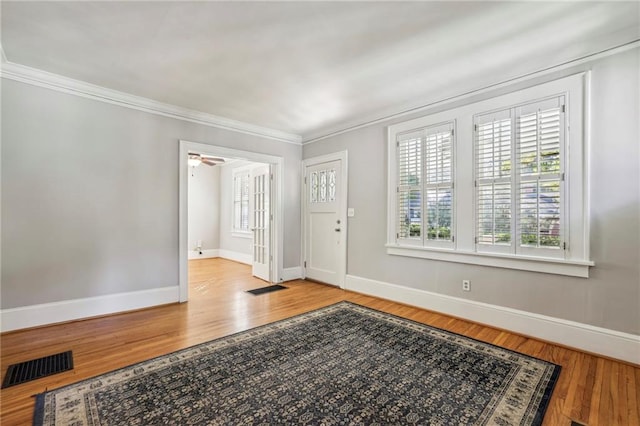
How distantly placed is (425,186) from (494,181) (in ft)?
2.52

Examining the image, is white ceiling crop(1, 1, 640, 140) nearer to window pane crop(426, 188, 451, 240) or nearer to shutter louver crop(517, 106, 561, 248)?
shutter louver crop(517, 106, 561, 248)

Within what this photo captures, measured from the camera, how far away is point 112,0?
1.95 meters

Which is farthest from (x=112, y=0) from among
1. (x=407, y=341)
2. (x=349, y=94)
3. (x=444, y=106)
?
(x=407, y=341)

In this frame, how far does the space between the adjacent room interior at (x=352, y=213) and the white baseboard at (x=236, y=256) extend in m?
2.44

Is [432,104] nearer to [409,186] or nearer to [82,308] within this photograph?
A: [409,186]

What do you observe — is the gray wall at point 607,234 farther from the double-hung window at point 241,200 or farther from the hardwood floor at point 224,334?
the double-hung window at point 241,200

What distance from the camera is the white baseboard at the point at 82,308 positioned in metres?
2.90

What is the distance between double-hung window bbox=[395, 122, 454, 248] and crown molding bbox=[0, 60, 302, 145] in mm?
2320

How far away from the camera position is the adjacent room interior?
1.98 metres

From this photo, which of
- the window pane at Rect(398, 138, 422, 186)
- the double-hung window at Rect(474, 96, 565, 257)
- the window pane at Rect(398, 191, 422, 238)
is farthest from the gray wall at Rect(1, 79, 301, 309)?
the double-hung window at Rect(474, 96, 565, 257)

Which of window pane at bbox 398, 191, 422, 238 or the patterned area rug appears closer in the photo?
the patterned area rug

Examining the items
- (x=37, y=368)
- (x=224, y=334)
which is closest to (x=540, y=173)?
(x=224, y=334)

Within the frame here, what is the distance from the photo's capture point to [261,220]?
17.3 feet

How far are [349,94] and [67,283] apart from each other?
377 centimetres
